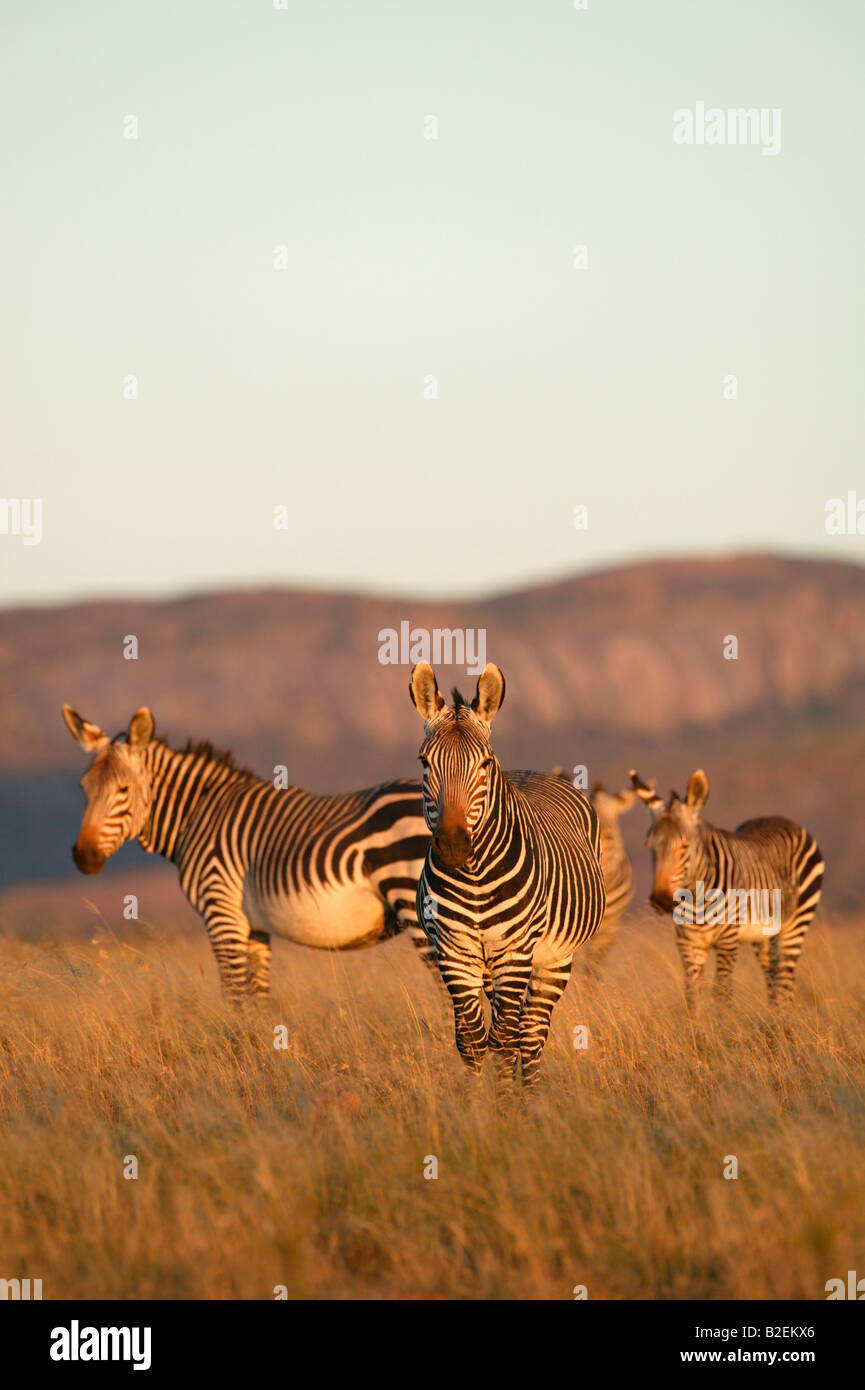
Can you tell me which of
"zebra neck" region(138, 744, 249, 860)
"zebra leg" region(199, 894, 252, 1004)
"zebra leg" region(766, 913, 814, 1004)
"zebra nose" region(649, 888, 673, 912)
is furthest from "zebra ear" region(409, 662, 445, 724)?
"zebra leg" region(766, 913, 814, 1004)

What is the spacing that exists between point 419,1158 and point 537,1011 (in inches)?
67.5

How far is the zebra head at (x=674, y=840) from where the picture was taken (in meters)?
11.9

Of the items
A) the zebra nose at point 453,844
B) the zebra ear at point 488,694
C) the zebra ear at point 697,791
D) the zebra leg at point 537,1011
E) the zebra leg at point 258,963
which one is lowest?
the zebra leg at point 537,1011

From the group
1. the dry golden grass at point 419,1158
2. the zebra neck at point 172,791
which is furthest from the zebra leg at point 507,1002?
the zebra neck at point 172,791

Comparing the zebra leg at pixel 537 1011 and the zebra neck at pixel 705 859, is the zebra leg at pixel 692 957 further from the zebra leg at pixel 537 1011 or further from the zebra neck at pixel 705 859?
the zebra leg at pixel 537 1011

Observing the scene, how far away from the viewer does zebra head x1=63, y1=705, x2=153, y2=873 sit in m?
11.2

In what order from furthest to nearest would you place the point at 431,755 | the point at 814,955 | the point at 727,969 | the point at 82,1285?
1. the point at 814,955
2. the point at 727,969
3. the point at 431,755
4. the point at 82,1285

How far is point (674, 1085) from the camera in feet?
26.0

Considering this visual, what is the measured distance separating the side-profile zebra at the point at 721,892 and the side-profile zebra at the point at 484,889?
134 inches

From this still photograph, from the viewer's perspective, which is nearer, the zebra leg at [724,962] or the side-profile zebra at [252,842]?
the side-profile zebra at [252,842]
